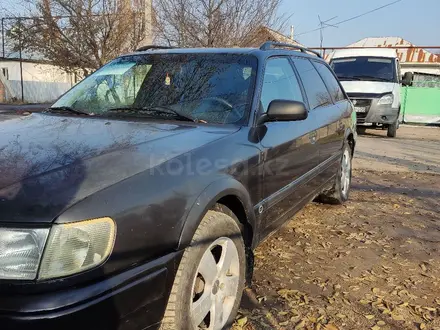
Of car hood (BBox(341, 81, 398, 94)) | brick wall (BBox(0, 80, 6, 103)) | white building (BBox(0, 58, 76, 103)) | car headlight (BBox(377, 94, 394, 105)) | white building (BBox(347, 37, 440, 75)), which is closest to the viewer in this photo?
car headlight (BBox(377, 94, 394, 105))

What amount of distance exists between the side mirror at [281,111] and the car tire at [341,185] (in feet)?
7.82

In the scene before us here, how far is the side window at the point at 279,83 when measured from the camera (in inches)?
131

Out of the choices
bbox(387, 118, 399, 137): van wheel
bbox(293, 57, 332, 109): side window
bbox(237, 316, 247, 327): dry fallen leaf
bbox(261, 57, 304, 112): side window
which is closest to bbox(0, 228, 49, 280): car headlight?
bbox(237, 316, 247, 327): dry fallen leaf

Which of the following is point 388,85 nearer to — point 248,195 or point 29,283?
point 248,195

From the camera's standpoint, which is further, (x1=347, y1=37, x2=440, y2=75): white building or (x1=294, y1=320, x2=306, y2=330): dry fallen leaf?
(x1=347, y1=37, x2=440, y2=75): white building

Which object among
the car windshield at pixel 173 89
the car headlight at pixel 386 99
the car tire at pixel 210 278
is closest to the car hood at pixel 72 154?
the car windshield at pixel 173 89

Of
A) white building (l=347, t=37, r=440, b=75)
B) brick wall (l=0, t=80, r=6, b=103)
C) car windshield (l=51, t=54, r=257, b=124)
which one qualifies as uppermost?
white building (l=347, t=37, r=440, b=75)

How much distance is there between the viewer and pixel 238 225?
8.75ft

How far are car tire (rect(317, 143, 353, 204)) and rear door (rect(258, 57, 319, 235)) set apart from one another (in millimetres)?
1231

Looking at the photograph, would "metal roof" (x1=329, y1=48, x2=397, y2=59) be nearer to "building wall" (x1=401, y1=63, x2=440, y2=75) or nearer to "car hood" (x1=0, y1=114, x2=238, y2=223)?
"car hood" (x1=0, y1=114, x2=238, y2=223)

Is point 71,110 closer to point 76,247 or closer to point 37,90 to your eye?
point 76,247

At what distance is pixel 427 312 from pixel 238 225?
1.42m

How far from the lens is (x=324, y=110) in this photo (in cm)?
444

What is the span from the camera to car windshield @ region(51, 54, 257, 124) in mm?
3066
